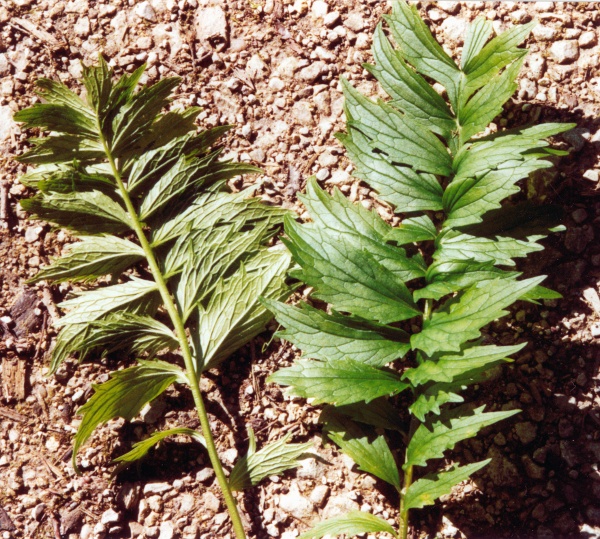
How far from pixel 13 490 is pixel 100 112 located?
1.12m

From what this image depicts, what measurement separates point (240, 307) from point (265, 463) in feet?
1.45

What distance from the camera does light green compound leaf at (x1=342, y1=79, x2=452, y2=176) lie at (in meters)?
1.73

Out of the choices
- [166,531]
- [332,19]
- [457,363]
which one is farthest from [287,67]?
[166,531]

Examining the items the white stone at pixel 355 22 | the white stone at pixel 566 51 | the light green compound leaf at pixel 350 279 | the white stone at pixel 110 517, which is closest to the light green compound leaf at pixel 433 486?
the light green compound leaf at pixel 350 279

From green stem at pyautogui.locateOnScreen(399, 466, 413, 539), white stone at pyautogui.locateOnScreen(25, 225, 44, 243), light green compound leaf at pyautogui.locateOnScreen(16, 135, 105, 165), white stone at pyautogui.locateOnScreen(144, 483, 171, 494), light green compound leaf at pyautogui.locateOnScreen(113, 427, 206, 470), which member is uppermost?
light green compound leaf at pyautogui.locateOnScreen(16, 135, 105, 165)

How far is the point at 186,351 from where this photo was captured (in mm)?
1839

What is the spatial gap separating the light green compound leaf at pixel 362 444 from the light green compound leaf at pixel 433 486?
6cm

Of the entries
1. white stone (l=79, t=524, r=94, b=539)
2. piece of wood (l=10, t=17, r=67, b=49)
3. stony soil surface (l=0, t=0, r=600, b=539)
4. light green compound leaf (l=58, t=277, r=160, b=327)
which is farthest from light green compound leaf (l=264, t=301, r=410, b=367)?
piece of wood (l=10, t=17, r=67, b=49)

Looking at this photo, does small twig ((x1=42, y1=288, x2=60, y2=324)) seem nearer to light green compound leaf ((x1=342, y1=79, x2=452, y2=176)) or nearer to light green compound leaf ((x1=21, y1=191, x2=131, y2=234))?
light green compound leaf ((x1=21, y1=191, x2=131, y2=234))

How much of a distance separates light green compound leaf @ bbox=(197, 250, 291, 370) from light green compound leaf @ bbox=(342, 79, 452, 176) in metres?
0.41

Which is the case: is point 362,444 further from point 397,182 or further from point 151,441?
point 397,182

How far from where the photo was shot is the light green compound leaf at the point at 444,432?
1.62 meters

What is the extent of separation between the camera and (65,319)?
1886 mm

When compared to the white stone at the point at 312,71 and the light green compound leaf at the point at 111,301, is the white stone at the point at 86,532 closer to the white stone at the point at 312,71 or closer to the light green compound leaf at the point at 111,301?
the light green compound leaf at the point at 111,301
